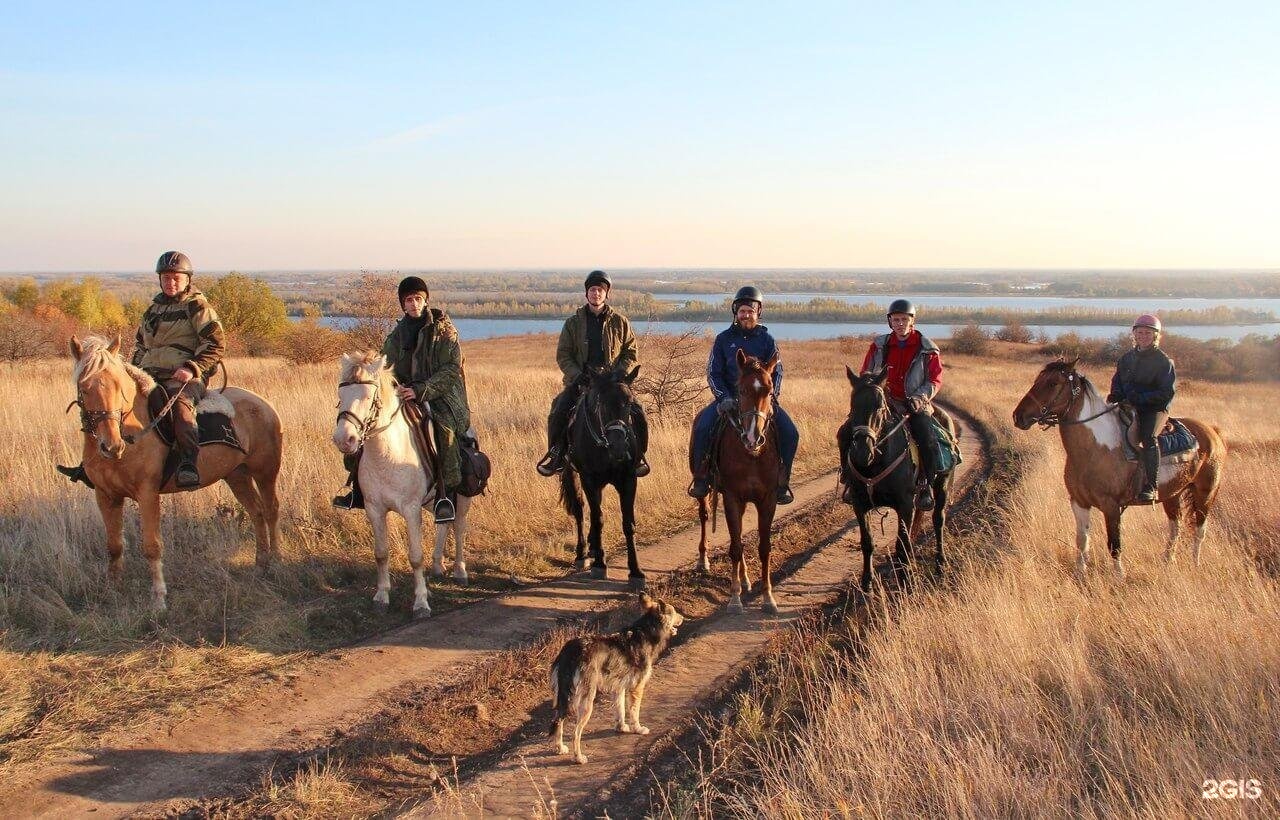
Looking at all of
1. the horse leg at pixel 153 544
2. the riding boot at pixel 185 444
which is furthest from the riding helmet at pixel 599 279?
the horse leg at pixel 153 544

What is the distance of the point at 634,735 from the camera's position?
5.23 metres

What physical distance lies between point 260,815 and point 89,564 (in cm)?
464

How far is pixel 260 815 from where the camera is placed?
4.30 metres

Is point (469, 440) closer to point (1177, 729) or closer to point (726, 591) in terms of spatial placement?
point (726, 591)

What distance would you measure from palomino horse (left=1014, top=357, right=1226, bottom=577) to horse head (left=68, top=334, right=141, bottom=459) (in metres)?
8.29

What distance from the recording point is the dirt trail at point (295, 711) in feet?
14.6

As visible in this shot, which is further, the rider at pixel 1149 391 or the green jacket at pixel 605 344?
the green jacket at pixel 605 344

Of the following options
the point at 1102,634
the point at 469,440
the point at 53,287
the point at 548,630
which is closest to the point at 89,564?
the point at 469,440

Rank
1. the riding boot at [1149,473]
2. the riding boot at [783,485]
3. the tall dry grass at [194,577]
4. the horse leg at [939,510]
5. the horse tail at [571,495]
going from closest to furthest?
the tall dry grass at [194,577], the riding boot at [783,485], the riding boot at [1149,473], the horse leg at [939,510], the horse tail at [571,495]

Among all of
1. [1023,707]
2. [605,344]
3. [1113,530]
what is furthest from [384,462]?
[1113,530]

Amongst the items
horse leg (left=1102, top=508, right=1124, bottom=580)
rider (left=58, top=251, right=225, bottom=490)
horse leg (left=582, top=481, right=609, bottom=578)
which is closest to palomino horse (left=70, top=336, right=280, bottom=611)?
rider (left=58, top=251, right=225, bottom=490)

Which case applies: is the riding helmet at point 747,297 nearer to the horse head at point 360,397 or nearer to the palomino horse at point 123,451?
the horse head at point 360,397

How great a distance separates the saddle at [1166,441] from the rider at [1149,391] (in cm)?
6

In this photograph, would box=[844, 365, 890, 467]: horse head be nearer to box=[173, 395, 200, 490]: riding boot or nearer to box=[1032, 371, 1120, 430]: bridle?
box=[1032, 371, 1120, 430]: bridle
